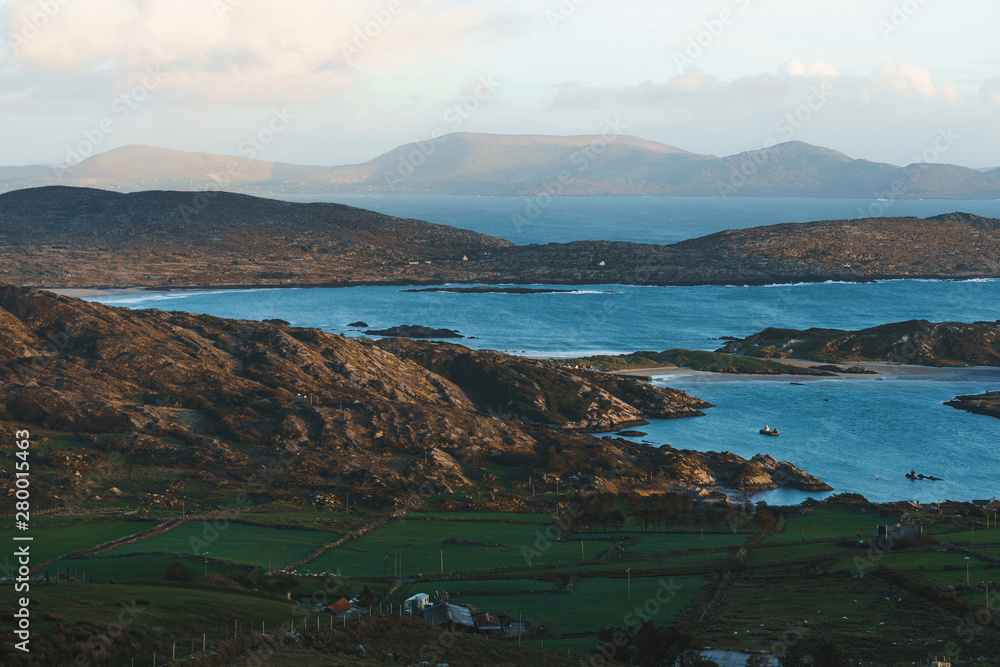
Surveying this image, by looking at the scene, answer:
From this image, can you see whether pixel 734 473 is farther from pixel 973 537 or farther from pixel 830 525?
pixel 973 537

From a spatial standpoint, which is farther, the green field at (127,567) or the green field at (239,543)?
the green field at (239,543)

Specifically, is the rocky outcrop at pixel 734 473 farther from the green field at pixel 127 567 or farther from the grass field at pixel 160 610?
the grass field at pixel 160 610

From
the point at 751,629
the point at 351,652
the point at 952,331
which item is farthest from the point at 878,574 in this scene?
the point at 952,331

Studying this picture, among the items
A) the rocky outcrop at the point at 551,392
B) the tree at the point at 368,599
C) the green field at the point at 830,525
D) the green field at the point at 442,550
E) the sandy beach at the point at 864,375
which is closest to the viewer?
the tree at the point at 368,599

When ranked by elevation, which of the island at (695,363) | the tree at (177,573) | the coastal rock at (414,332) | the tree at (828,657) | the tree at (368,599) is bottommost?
the tree at (368,599)

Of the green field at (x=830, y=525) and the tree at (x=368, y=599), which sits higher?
the tree at (x=368, y=599)

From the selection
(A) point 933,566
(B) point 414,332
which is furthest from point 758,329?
(A) point 933,566

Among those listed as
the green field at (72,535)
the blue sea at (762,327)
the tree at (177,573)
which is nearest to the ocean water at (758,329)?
the blue sea at (762,327)
